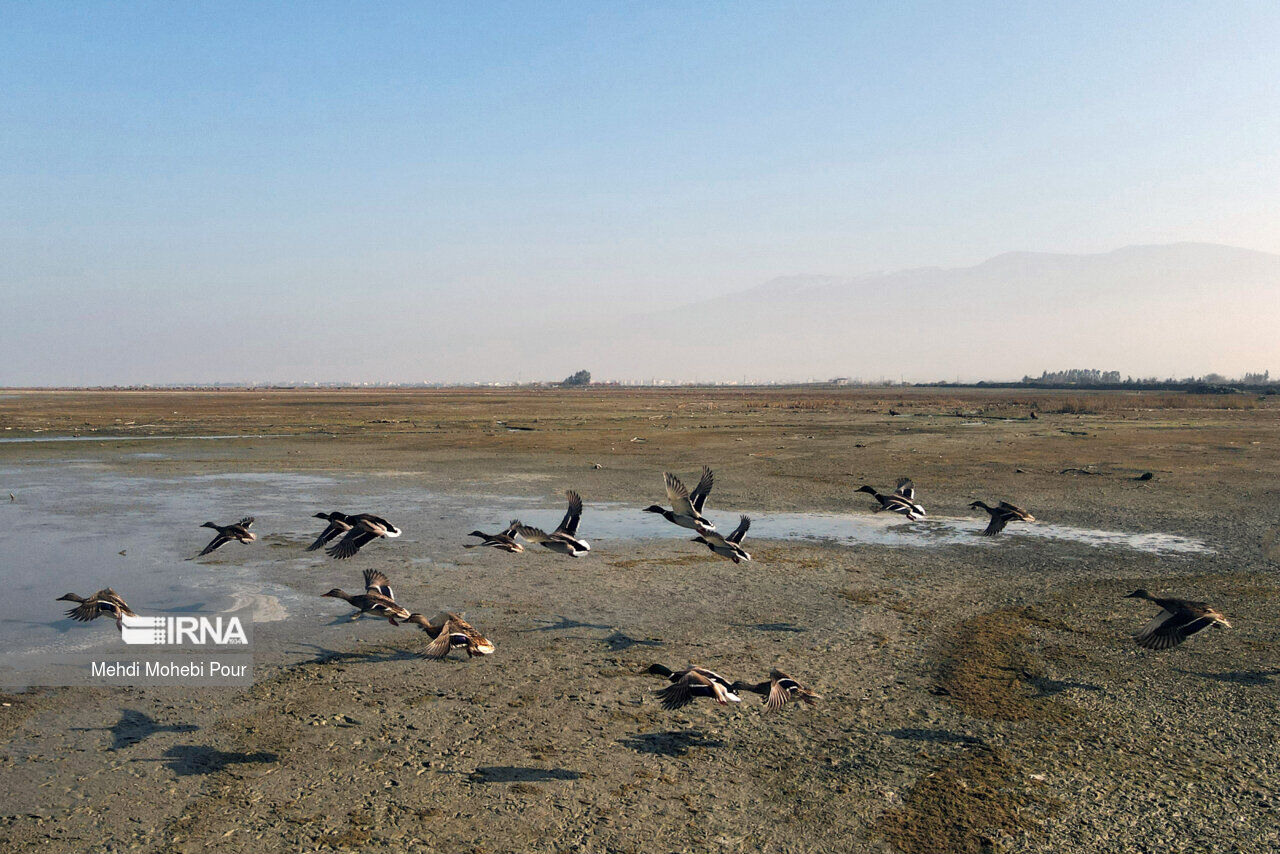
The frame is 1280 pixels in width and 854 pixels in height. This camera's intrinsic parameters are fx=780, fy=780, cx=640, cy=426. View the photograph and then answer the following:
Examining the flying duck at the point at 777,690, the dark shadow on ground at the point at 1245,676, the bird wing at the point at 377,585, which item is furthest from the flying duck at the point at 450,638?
the dark shadow on ground at the point at 1245,676

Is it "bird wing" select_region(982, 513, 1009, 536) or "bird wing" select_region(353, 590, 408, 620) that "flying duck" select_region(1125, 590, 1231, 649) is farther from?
"bird wing" select_region(353, 590, 408, 620)

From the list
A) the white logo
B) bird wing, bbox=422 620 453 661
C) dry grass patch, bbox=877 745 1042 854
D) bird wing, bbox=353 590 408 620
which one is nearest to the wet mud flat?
dry grass patch, bbox=877 745 1042 854

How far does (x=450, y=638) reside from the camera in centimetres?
871

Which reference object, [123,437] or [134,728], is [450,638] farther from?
[123,437]

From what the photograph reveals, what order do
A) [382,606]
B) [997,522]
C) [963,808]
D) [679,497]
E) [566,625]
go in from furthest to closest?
[997,522], [679,497], [566,625], [382,606], [963,808]

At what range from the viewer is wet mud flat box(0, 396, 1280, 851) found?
639 cm

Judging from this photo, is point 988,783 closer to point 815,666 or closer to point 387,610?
point 815,666

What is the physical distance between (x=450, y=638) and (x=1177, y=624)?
8313mm

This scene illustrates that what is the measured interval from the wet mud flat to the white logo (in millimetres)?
523

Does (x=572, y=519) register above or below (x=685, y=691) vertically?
above

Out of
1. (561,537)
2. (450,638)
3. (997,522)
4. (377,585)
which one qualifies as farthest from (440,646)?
(997,522)

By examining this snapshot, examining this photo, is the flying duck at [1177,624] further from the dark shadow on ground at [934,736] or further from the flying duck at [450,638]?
the flying duck at [450,638]

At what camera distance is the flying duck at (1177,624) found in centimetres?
881

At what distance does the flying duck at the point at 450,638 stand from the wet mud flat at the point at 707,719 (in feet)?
1.41
